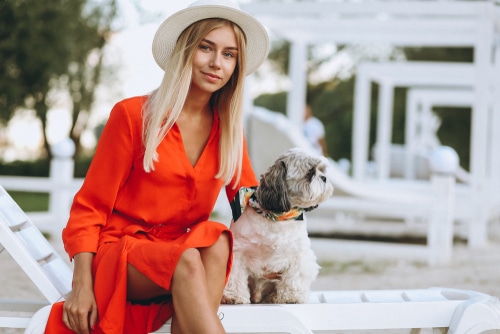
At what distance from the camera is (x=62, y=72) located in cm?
1552

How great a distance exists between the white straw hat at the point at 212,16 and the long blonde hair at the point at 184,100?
0.03m

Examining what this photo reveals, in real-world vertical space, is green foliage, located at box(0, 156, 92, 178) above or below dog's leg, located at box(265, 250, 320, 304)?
below

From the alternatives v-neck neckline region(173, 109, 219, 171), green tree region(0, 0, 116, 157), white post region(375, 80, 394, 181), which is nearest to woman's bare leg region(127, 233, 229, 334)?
v-neck neckline region(173, 109, 219, 171)

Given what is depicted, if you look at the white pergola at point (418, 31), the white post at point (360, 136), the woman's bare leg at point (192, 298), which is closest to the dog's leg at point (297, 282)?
the woman's bare leg at point (192, 298)

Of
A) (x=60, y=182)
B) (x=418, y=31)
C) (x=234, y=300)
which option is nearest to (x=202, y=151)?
(x=234, y=300)

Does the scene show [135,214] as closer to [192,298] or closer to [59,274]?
[59,274]

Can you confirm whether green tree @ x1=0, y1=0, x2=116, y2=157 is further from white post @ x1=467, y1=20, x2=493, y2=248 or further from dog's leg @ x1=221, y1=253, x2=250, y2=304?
dog's leg @ x1=221, y1=253, x2=250, y2=304

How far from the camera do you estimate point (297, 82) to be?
31.5ft

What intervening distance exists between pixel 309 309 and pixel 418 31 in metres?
7.35

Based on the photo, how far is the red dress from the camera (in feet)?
7.69

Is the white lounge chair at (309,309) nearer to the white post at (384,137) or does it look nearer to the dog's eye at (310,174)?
the dog's eye at (310,174)

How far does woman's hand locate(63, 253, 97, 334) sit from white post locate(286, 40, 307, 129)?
7.35 m

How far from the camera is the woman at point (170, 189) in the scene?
2.32m

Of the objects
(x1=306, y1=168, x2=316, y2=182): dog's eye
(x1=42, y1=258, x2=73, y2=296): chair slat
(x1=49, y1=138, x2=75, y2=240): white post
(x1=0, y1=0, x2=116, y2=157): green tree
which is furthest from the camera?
(x1=0, y1=0, x2=116, y2=157): green tree
